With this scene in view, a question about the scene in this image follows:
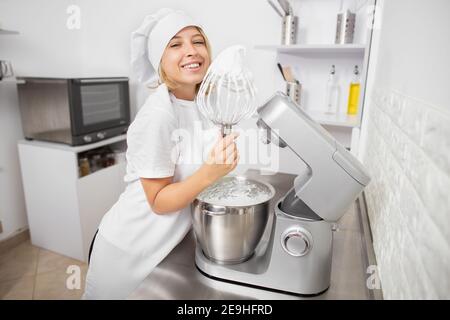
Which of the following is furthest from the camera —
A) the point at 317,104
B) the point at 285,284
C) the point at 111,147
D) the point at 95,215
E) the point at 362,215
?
the point at 111,147

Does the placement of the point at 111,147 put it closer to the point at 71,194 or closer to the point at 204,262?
the point at 71,194

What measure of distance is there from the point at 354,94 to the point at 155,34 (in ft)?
3.91

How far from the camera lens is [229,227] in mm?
573

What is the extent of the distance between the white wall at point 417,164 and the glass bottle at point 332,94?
1007 millimetres

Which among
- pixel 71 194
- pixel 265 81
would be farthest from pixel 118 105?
pixel 265 81

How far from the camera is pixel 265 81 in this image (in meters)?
1.87

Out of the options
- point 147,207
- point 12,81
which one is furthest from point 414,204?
point 12,81

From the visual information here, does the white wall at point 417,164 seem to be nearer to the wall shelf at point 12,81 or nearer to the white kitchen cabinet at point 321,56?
the white kitchen cabinet at point 321,56

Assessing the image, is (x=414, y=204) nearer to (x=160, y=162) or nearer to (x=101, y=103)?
(x=160, y=162)

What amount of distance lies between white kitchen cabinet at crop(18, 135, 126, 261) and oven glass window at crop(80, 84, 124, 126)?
16 centimetres

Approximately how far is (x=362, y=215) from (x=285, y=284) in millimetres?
427

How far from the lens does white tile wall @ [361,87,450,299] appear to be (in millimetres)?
332

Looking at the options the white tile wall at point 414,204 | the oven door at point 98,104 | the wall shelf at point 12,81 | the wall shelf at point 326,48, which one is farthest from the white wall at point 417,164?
the wall shelf at point 12,81

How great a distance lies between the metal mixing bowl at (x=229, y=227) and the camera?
566 millimetres
